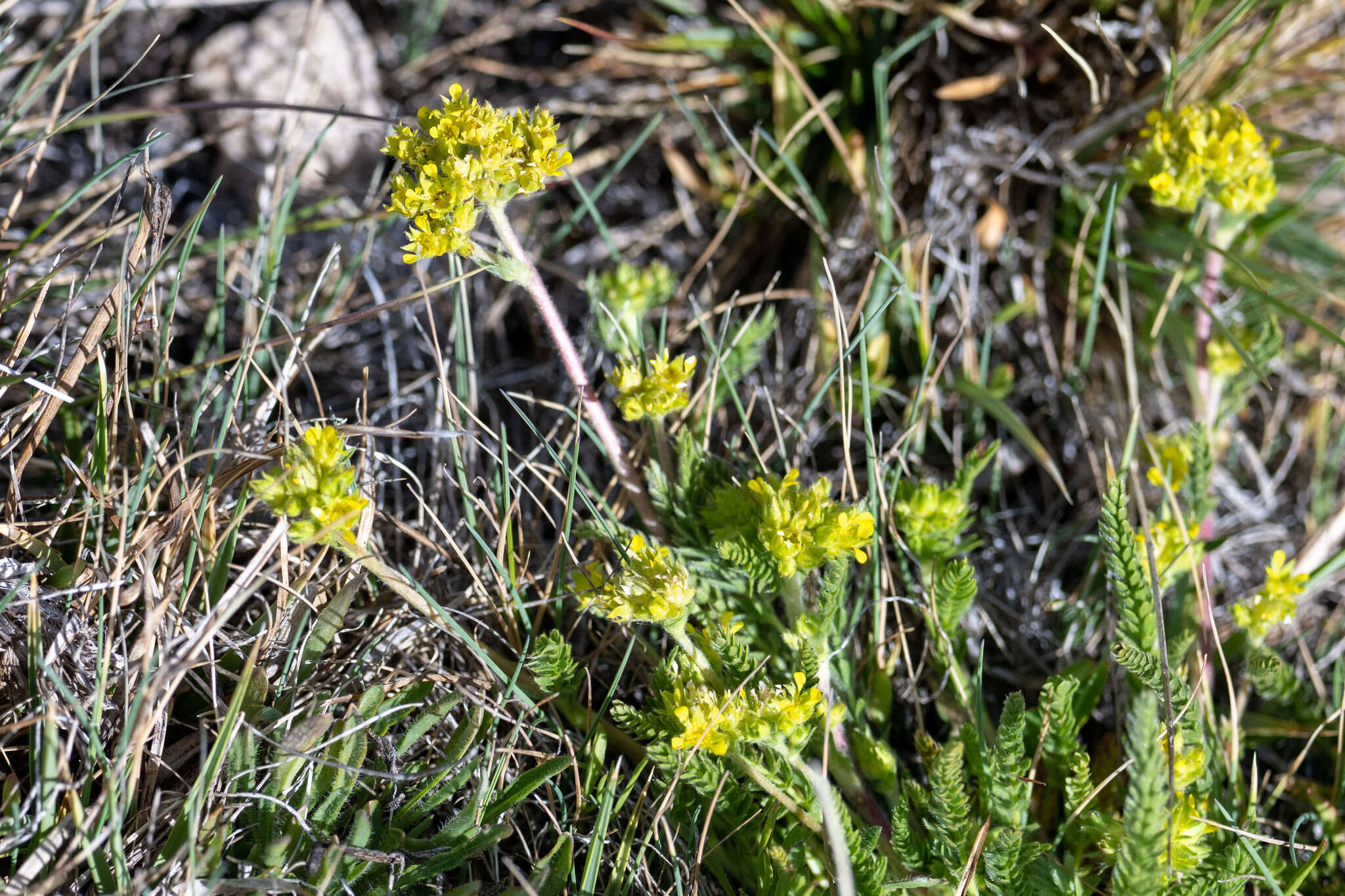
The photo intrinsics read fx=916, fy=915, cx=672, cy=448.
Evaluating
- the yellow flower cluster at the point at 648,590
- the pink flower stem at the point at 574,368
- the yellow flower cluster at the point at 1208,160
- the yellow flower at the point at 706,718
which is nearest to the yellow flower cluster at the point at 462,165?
the pink flower stem at the point at 574,368

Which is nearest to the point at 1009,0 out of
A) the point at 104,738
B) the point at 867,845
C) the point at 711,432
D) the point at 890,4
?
the point at 890,4

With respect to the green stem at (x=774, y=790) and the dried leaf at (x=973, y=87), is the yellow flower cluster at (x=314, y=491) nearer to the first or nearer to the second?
the green stem at (x=774, y=790)

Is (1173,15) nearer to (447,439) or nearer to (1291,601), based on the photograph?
(1291,601)

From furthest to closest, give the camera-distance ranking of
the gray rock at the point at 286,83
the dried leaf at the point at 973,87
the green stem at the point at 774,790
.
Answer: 1. the gray rock at the point at 286,83
2. the dried leaf at the point at 973,87
3. the green stem at the point at 774,790

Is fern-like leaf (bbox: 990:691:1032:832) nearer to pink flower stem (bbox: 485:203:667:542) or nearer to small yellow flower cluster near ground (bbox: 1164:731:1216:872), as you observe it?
small yellow flower cluster near ground (bbox: 1164:731:1216:872)

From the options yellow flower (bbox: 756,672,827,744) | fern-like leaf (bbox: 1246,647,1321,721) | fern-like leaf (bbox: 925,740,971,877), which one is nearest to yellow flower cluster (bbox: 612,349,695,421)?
yellow flower (bbox: 756,672,827,744)

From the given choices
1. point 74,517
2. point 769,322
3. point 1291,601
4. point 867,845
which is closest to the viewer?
point 867,845
